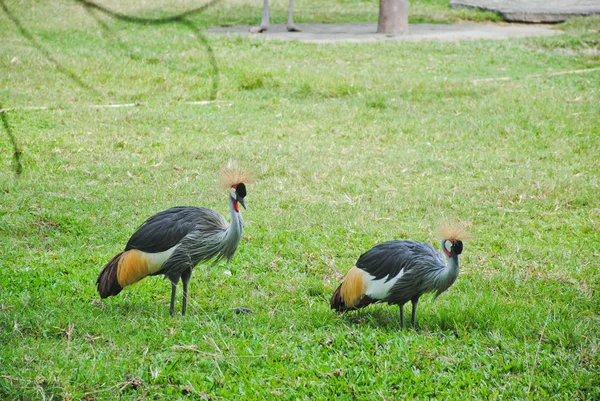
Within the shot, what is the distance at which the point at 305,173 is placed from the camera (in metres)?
8.53

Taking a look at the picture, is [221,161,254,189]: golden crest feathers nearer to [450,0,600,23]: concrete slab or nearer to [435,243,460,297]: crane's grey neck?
[435,243,460,297]: crane's grey neck

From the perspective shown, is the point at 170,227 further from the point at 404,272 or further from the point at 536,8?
the point at 536,8

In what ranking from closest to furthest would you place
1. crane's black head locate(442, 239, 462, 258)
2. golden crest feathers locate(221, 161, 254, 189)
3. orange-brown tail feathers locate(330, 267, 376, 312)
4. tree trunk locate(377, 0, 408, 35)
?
crane's black head locate(442, 239, 462, 258) → orange-brown tail feathers locate(330, 267, 376, 312) → golden crest feathers locate(221, 161, 254, 189) → tree trunk locate(377, 0, 408, 35)

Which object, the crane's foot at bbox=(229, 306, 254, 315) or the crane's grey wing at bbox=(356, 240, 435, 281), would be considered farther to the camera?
the crane's foot at bbox=(229, 306, 254, 315)

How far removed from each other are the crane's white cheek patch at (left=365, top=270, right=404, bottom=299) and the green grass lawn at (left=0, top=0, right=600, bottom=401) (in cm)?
26

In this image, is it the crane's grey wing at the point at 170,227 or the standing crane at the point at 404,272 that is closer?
the standing crane at the point at 404,272

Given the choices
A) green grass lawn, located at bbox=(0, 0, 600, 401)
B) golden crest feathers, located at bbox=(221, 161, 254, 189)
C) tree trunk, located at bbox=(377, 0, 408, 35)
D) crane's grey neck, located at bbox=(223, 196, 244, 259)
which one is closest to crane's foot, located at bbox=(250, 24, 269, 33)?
green grass lawn, located at bbox=(0, 0, 600, 401)

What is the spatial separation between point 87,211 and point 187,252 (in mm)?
2795

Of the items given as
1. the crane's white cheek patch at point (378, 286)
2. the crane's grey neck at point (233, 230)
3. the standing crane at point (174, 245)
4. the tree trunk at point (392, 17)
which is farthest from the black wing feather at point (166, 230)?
the tree trunk at point (392, 17)

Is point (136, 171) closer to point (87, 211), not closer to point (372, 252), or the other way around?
point (87, 211)

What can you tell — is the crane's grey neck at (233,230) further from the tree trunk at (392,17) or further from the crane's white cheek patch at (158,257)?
the tree trunk at (392,17)

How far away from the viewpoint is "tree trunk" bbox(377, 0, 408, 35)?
54.9 ft

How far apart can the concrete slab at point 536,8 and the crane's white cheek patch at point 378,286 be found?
634 inches

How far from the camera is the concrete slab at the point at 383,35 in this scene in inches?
648
